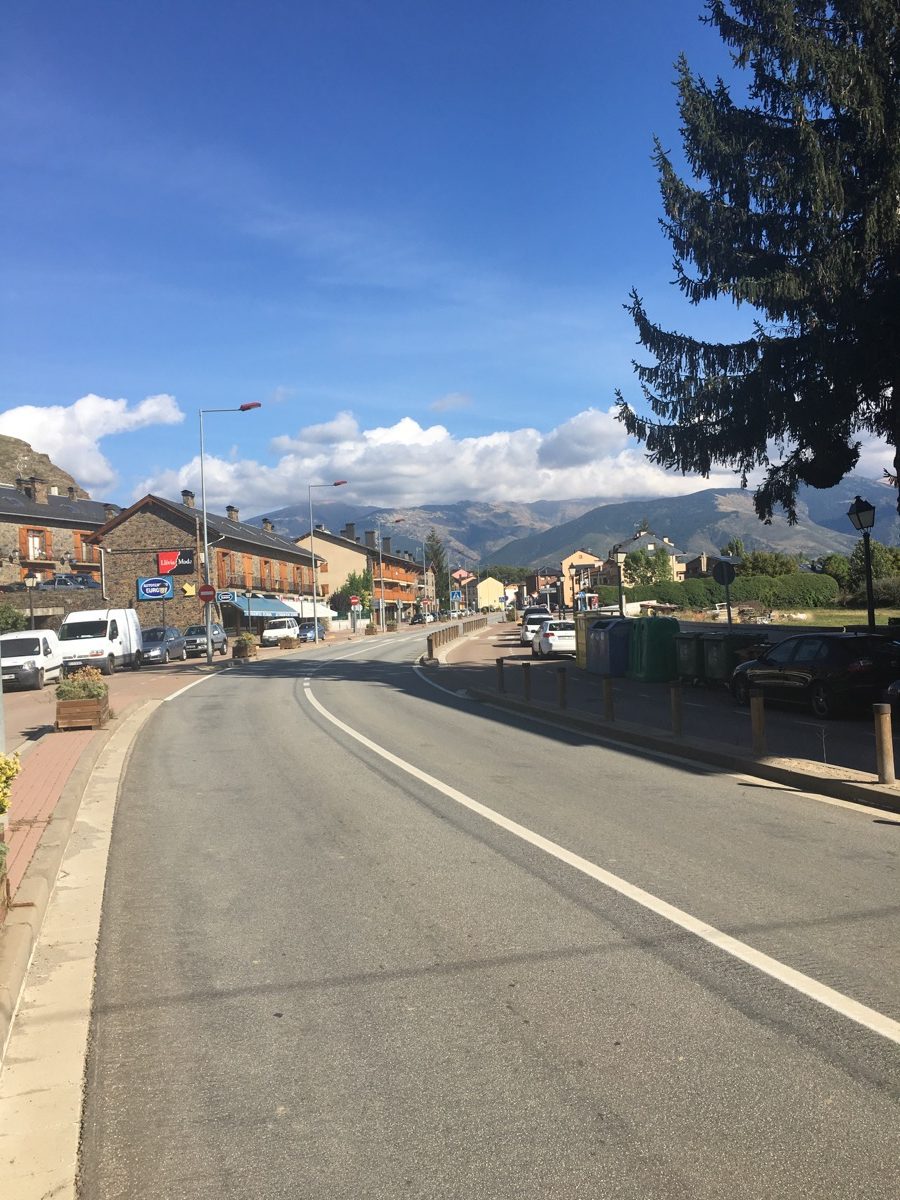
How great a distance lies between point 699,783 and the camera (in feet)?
33.4

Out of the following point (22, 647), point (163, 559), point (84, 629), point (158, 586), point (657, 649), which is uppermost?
point (163, 559)

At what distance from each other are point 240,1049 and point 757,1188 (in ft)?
6.97

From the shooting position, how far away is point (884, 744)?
9.00 m

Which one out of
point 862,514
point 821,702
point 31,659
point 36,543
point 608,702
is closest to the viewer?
point 608,702

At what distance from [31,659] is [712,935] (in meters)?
26.5

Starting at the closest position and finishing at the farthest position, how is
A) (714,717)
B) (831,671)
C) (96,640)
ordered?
1. (831,671)
2. (714,717)
3. (96,640)

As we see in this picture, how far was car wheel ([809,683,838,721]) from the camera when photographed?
15164 millimetres

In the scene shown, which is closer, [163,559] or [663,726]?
[663,726]

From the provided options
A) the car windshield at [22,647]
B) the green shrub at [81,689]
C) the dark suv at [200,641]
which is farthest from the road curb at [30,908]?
the dark suv at [200,641]

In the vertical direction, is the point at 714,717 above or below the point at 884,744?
below

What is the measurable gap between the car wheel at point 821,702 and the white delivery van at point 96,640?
75.1ft

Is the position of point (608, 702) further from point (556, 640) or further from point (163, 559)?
point (163, 559)

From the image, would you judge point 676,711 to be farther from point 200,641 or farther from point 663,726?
point 200,641

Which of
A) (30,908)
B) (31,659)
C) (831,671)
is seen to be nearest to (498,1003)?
(30,908)
